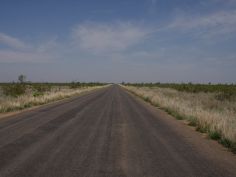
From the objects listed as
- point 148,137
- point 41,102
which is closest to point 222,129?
point 148,137

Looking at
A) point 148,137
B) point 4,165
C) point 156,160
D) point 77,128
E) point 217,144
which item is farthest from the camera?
point 77,128

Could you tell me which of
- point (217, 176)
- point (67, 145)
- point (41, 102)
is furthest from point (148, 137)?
point (41, 102)

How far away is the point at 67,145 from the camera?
29.1ft

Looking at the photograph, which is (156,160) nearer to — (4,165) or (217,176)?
(217,176)

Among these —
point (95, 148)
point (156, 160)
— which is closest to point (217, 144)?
point (156, 160)

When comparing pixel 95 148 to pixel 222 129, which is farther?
pixel 222 129

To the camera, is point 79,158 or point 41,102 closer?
point 79,158

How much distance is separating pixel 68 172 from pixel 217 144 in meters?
5.53

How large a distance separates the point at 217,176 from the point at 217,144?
3788 millimetres

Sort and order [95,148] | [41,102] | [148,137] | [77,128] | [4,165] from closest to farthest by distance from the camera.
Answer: [4,165] < [95,148] < [148,137] < [77,128] < [41,102]

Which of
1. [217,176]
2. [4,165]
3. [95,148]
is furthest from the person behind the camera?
[95,148]

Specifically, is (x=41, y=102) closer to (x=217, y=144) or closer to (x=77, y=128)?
(x=77, y=128)

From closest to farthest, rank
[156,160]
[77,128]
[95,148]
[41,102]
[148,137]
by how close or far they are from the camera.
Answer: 1. [156,160]
2. [95,148]
3. [148,137]
4. [77,128]
5. [41,102]

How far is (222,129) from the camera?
10.9m
